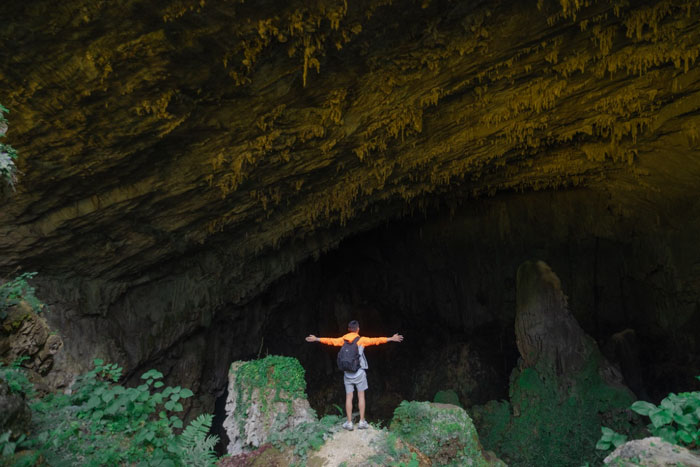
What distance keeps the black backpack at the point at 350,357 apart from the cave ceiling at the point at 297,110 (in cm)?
388

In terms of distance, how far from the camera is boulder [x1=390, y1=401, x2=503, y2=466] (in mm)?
5941

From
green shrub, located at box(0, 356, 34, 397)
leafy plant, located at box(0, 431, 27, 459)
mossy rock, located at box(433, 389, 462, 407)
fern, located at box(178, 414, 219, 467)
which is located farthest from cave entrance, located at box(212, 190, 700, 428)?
leafy plant, located at box(0, 431, 27, 459)

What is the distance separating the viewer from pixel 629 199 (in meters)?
11.4

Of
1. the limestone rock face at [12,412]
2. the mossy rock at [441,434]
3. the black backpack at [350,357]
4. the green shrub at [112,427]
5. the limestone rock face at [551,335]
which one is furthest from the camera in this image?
the limestone rock face at [551,335]

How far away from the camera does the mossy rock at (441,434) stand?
594 cm

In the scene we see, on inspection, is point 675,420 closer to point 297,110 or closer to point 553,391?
point 297,110

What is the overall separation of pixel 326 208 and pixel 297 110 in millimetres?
3552

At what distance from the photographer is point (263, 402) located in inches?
266

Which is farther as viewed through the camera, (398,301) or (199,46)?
(398,301)

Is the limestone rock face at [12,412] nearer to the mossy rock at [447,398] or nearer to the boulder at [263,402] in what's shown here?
the boulder at [263,402]

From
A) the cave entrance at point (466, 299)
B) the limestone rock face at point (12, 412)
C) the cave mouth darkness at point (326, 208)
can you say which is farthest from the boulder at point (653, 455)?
the cave entrance at point (466, 299)

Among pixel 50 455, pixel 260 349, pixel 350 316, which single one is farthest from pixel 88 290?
pixel 350 316

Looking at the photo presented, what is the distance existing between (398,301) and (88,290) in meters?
11.4

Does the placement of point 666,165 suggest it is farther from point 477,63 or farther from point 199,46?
point 199,46
